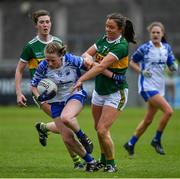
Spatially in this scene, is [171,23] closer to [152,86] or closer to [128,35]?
[152,86]

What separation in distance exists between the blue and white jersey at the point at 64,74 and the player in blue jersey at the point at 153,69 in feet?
12.2

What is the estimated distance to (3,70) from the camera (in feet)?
113

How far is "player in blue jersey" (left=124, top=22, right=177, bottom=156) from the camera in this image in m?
16.0

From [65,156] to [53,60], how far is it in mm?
3326

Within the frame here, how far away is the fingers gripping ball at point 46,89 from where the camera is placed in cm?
1215

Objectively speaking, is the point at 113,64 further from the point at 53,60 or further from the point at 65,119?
the point at 65,119

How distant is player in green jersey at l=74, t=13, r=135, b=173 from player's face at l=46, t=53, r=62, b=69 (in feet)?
1.30

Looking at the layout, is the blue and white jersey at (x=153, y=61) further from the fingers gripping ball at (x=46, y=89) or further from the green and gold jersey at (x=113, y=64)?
the fingers gripping ball at (x=46, y=89)

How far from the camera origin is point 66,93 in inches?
489

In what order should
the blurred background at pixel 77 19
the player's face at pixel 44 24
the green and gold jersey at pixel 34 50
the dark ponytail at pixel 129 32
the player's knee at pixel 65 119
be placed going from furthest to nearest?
the blurred background at pixel 77 19
the green and gold jersey at pixel 34 50
the player's face at pixel 44 24
the dark ponytail at pixel 129 32
the player's knee at pixel 65 119

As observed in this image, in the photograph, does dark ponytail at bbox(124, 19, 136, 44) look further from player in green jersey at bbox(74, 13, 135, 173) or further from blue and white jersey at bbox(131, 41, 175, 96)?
blue and white jersey at bbox(131, 41, 175, 96)

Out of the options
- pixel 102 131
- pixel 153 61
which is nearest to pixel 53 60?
pixel 102 131

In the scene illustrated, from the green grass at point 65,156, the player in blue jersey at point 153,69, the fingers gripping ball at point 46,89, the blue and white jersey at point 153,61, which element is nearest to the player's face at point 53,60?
the fingers gripping ball at point 46,89

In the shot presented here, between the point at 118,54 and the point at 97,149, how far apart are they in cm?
454
